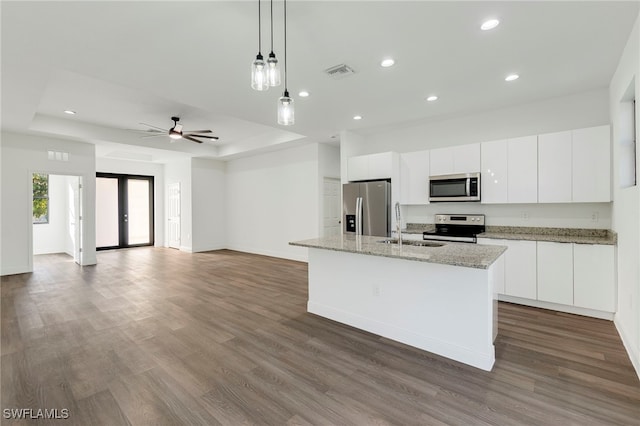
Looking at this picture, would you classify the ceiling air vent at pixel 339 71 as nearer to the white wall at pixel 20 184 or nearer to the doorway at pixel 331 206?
the doorway at pixel 331 206

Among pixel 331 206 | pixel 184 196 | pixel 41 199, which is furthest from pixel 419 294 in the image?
pixel 41 199

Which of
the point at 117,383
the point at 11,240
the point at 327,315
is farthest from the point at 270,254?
the point at 117,383

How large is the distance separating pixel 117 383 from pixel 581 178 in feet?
16.9

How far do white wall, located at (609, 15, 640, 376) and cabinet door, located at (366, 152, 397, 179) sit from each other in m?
2.68

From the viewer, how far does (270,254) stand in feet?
25.4

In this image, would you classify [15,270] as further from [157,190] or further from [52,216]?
[157,190]

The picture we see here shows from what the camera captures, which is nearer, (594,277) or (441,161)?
(594,277)

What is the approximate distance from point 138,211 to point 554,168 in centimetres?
1061

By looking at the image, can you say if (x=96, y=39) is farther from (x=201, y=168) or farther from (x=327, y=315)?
(x=201, y=168)

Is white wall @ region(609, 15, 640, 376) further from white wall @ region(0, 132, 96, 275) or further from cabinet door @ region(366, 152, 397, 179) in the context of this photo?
white wall @ region(0, 132, 96, 275)

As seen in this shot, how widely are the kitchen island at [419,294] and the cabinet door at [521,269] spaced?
1273 millimetres

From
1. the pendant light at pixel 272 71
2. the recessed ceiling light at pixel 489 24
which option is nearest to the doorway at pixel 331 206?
the recessed ceiling light at pixel 489 24

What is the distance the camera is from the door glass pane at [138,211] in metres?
9.37

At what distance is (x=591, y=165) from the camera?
138 inches
